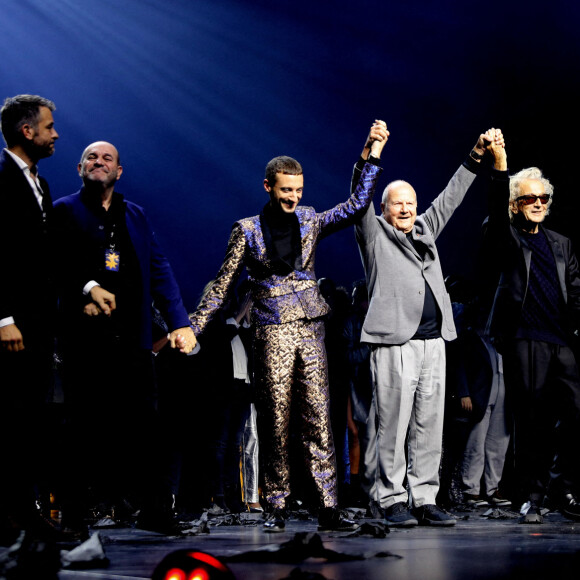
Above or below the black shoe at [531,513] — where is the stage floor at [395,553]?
above

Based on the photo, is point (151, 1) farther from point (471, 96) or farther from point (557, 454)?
point (557, 454)

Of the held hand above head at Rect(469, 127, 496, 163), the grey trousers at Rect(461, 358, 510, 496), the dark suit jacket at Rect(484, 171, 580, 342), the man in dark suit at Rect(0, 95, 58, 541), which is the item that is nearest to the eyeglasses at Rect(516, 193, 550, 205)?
the dark suit jacket at Rect(484, 171, 580, 342)

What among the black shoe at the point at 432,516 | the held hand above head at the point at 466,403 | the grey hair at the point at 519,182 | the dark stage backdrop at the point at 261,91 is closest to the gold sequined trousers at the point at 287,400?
the black shoe at the point at 432,516

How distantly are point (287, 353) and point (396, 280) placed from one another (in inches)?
27.7

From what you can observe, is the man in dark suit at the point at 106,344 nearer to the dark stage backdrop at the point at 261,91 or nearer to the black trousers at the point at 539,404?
the black trousers at the point at 539,404

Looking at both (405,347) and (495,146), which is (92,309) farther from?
(495,146)

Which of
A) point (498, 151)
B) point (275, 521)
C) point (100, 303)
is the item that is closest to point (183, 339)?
point (100, 303)

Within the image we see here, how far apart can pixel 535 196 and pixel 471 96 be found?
12.8 ft

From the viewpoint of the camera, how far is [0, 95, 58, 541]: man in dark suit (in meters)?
2.63

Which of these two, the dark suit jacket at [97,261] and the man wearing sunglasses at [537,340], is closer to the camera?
the dark suit jacket at [97,261]

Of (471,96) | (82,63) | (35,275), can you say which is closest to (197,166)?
(82,63)

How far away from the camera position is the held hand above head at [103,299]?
2967mm

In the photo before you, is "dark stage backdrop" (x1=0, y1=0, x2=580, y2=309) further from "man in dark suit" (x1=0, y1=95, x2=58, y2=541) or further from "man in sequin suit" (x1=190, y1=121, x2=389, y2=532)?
"man in dark suit" (x1=0, y1=95, x2=58, y2=541)

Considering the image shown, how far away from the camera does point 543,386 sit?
3.76 meters
